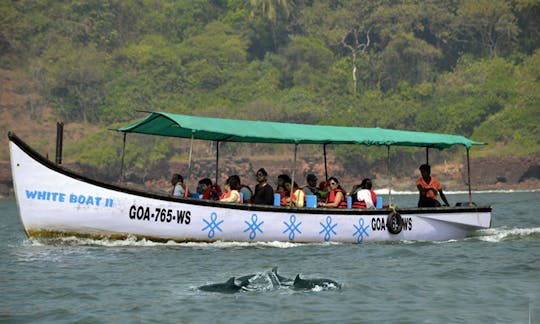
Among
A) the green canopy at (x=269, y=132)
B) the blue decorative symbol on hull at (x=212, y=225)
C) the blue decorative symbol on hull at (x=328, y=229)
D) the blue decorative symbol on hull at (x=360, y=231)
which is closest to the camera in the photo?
the blue decorative symbol on hull at (x=212, y=225)

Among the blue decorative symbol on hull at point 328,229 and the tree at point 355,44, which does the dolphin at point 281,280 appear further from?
the tree at point 355,44

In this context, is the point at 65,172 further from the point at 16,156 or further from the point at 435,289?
the point at 435,289

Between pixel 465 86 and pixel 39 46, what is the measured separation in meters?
38.5

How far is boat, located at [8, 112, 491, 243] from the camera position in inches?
742

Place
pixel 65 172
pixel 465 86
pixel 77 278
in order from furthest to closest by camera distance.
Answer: pixel 465 86
pixel 65 172
pixel 77 278

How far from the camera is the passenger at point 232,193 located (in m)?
20.1

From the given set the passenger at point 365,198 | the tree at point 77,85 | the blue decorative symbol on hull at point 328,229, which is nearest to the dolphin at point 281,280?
the blue decorative symbol on hull at point 328,229

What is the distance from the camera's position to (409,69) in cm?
9481

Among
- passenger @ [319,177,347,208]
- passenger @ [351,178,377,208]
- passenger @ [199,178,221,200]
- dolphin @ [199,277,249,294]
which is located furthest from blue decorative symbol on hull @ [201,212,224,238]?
dolphin @ [199,277,249,294]

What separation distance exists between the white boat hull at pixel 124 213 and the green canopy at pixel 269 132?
1453 millimetres

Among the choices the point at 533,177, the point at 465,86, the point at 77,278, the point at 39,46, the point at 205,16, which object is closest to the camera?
the point at 77,278

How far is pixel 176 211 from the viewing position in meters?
19.2

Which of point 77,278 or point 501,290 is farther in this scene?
point 77,278

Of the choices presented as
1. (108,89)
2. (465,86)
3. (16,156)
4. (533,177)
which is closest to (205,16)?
(108,89)
